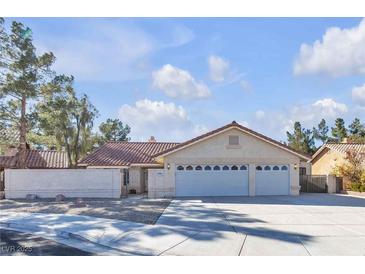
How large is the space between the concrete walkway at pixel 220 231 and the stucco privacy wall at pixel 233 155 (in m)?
6.79

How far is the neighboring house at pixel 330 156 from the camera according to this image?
109 ft

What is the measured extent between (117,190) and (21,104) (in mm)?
8411

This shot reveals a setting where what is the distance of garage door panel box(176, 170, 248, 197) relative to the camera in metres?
23.4

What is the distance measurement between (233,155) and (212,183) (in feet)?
7.17

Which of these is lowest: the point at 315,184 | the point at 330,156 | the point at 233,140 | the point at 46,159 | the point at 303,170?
the point at 315,184

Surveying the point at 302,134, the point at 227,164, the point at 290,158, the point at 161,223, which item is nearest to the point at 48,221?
the point at 161,223

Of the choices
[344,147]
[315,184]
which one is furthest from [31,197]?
[344,147]

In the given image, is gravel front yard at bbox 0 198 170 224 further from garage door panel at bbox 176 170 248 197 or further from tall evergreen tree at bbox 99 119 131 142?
tall evergreen tree at bbox 99 119 131 142

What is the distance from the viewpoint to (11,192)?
22172 millimetres

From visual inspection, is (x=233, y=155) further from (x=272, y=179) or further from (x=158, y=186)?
(x=158, y=186)

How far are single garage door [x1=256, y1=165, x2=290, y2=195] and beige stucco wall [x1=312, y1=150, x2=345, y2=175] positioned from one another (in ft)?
35.5

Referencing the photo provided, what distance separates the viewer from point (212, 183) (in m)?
23.6

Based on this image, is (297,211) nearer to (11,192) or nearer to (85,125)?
(11,192)

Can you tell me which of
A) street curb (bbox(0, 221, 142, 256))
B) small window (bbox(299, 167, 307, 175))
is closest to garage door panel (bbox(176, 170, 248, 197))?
street curb (bbox(0, 221, 142, 256))
